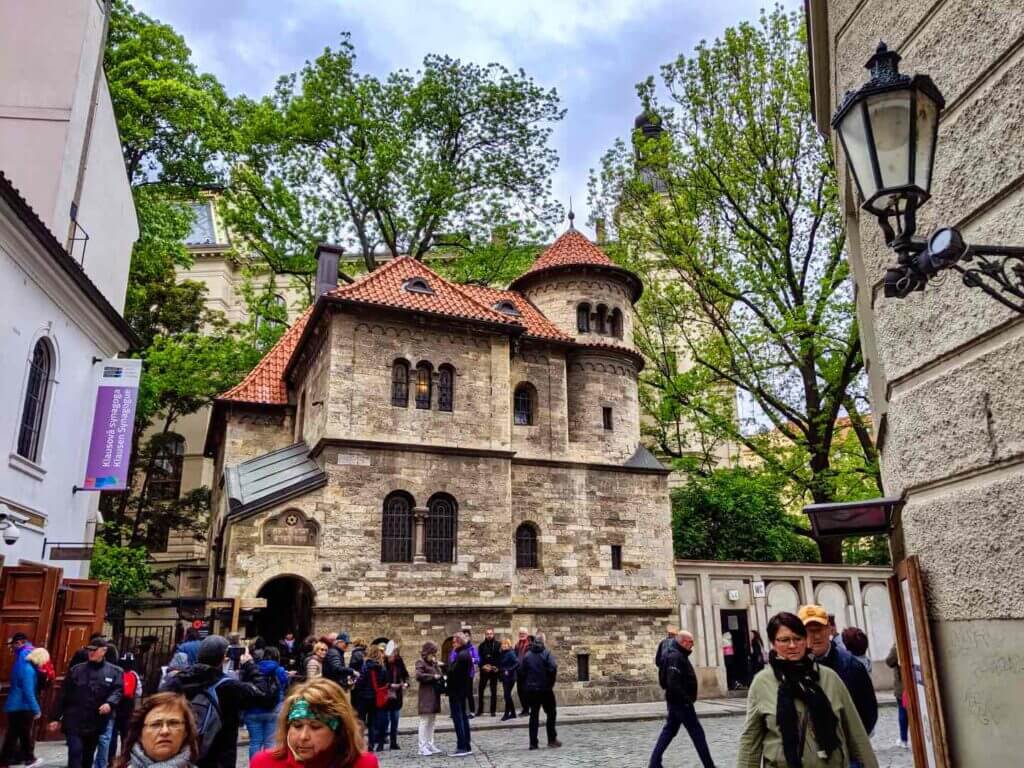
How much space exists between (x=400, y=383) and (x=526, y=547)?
17.8 ft

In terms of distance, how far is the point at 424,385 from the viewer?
2009 cm

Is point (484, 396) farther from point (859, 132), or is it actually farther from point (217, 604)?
point (859, 132)

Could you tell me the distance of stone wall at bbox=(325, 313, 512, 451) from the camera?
19.0m

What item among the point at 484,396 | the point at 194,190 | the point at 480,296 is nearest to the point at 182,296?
the point at 194,190

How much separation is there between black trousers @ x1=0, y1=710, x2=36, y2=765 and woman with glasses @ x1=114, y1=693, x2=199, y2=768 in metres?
7.52

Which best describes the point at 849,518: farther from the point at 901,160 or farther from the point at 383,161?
the point at 383,161

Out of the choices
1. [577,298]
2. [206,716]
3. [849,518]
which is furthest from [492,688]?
[849,518]

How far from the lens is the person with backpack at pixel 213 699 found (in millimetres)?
5176

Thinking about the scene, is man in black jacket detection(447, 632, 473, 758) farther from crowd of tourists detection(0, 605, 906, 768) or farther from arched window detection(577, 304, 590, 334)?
arched window detection(577, 304, 590, 334)

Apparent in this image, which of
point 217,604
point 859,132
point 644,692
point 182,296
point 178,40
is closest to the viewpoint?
point 859,132

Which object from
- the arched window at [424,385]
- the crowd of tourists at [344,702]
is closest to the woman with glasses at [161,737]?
the crowd of tourists at [344,702]

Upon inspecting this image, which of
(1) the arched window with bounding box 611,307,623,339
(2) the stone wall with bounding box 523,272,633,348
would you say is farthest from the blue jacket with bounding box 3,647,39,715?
(1) the arched window with bounding box 611,307,623,339

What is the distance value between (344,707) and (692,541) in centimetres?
2485

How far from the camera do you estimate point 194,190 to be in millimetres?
23812
